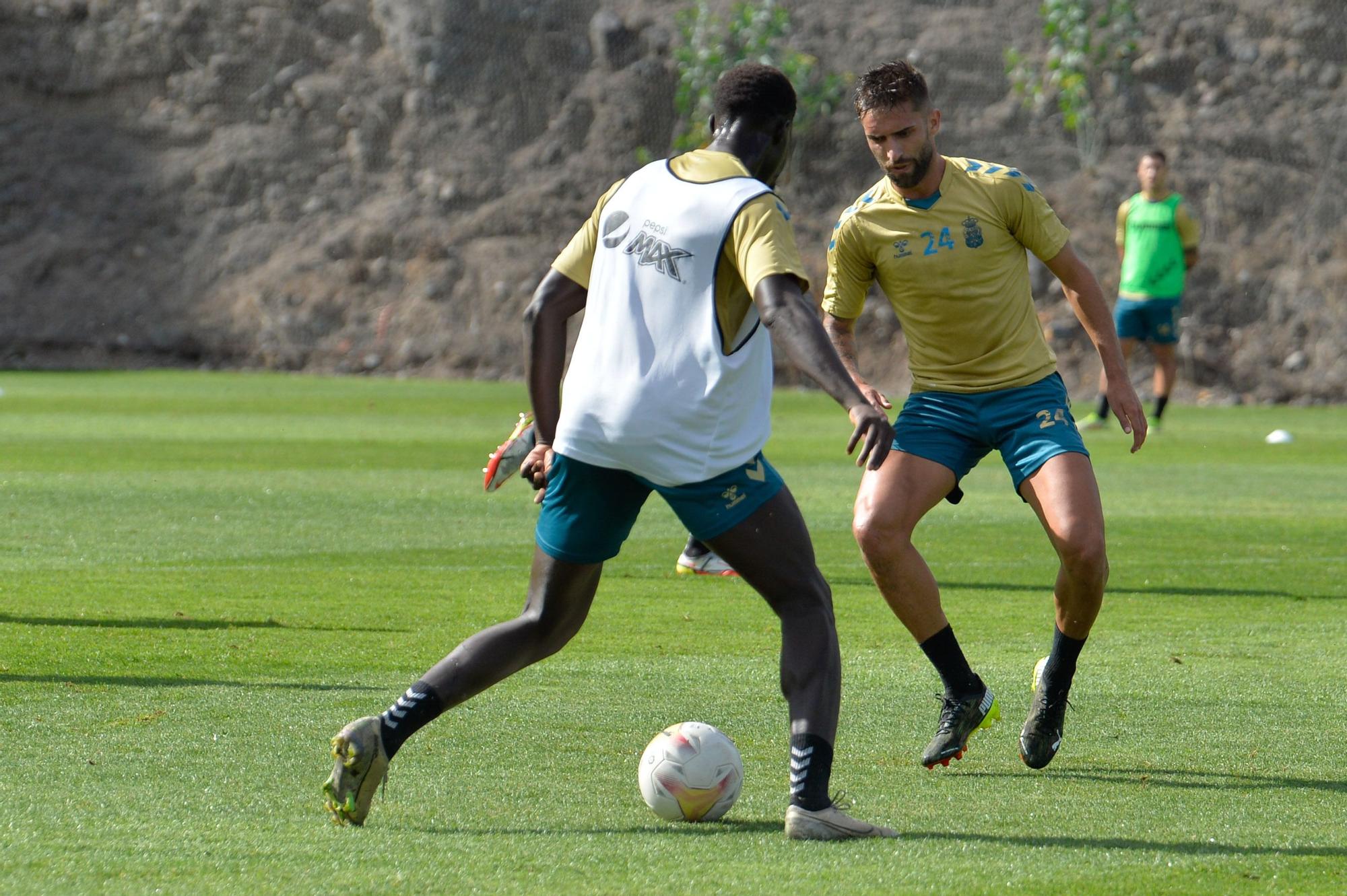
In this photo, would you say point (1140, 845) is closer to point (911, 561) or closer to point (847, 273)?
point (911, 561)

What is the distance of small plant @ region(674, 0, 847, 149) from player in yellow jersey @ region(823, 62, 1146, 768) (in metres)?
27.5

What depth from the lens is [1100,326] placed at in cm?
632

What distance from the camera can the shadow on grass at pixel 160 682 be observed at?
264 inches

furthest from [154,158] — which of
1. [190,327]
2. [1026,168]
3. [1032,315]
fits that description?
[1032,315]

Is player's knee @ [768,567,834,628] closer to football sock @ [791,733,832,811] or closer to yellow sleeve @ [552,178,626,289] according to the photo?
football sock @ [791,733,832,811]

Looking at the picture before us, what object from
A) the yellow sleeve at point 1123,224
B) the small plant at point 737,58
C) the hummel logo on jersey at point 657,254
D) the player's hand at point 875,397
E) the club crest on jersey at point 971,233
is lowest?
the small plant at point 737,58

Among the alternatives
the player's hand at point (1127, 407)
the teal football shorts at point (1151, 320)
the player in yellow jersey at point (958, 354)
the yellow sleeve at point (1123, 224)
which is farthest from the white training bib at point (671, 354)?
the yellow sleeve at point (1123, 224)

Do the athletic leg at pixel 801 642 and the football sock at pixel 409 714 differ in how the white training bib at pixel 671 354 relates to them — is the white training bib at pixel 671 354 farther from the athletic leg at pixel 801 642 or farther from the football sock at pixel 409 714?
the football sock at pixel 409 714

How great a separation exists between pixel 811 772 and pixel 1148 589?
5.62 meters

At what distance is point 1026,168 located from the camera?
34938 millimetres

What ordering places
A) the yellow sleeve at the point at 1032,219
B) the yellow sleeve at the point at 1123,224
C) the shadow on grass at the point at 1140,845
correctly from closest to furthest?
the shadow on grass at the point at 1140,845, the yellow sleeve at the point at 1032,219, the yellow sleeve at the point at 1123,224

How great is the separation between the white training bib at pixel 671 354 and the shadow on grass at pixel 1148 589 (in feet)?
17.2

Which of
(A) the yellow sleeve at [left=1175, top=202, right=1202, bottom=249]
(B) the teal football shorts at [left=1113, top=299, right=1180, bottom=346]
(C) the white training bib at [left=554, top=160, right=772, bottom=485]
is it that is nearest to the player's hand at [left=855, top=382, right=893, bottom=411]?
(C) the white training bib at [left=554, top=160, right=772, bottom=485]

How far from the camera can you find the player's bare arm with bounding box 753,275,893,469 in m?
4.41
